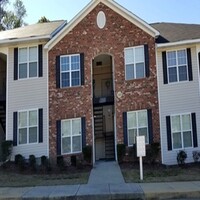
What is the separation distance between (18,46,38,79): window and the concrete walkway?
9.00m

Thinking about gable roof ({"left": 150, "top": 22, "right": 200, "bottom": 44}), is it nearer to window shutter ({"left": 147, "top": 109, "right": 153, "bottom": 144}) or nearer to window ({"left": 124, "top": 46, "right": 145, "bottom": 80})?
window ({"left": 124, "top": 46, "right": 145, "bottom": 80})

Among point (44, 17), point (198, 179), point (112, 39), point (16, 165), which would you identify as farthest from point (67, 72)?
point (44, 17)

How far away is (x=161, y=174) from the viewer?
15.0m

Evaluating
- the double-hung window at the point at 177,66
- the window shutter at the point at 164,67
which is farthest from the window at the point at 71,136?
the double-hung window at the point at 177,66

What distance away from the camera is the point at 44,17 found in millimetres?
41406

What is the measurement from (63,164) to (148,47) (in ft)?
27.5

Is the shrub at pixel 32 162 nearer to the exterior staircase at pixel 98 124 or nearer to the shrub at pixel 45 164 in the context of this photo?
the shrub at pixel 45 164

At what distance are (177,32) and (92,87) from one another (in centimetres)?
669

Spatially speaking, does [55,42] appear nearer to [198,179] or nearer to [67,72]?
[67,72]

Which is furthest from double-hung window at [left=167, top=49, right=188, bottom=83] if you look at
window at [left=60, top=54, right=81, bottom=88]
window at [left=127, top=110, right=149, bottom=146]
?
window at [left=60, top=54, right=81, bottom=88]

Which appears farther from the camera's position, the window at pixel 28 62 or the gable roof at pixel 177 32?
the window at pixel 28 62

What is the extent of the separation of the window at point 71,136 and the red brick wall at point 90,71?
43 cm

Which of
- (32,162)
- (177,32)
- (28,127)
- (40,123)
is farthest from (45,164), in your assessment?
(177,32)

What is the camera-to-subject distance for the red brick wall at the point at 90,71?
19.3 m
